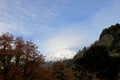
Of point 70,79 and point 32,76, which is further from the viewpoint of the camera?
point 70,79

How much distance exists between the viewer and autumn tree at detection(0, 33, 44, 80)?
71.9 meters

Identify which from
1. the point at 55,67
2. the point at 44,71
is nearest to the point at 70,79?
the point at 55,67

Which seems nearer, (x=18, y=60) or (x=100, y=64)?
(x=18, y=60)

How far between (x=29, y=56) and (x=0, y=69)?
26.9 ft

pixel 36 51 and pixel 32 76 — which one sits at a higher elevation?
pixel 36 51

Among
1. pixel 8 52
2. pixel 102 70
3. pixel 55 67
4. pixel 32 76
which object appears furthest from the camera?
pixel 55 67

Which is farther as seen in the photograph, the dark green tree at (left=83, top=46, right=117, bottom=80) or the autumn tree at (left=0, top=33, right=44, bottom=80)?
the dark green tree at (left=83, top=46, right=117, bottom=80)

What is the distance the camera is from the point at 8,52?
71.4 m

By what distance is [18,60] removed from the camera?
7450 centimetres

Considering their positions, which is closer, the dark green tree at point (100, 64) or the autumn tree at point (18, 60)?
the autumn tree at point (18, 60)

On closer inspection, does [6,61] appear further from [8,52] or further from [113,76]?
[113,76]

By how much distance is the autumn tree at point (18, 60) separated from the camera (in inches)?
2832

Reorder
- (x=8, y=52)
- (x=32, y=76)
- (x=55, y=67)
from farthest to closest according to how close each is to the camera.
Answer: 1. (x=55, y=67)
2. (x=32, y=76)
3. (x=8, y=52)

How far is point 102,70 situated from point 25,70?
29505mm
